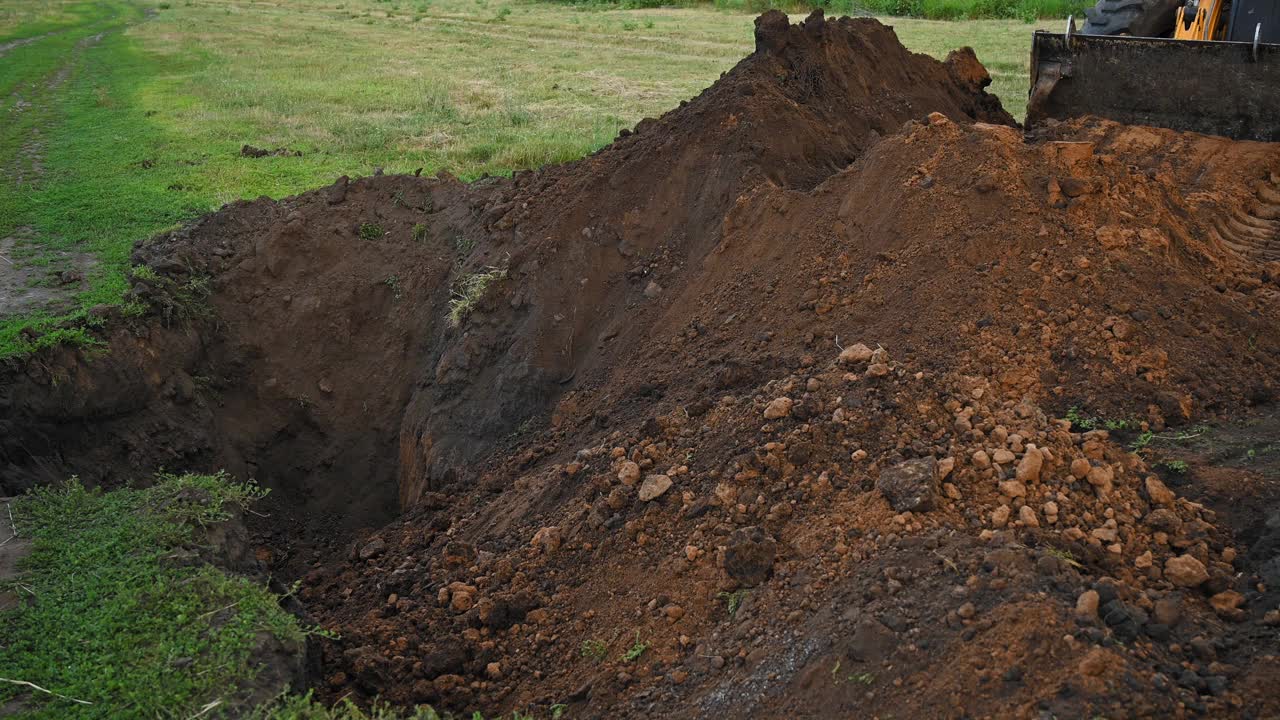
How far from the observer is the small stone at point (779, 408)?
455cm

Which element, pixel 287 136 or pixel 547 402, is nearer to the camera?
pixel 547 402

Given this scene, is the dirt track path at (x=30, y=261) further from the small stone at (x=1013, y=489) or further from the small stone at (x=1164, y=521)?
the small stone at (x=1164, y=521)

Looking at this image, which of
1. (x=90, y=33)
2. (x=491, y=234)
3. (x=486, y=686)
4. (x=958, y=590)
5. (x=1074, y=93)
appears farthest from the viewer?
(x=90, y=33)

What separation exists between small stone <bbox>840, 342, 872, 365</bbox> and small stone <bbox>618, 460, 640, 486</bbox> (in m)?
1.09

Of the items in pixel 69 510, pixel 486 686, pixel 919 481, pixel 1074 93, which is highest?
pixel 1074 93

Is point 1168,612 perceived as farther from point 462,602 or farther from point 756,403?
point 462,602

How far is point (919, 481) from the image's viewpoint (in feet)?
12.7

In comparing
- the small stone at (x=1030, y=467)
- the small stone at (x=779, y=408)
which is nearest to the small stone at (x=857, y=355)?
the small stone at (x=779, y=408)

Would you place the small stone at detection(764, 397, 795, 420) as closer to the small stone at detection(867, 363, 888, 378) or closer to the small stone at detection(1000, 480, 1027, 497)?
the small stone at detection(867, 363, 888, 378)

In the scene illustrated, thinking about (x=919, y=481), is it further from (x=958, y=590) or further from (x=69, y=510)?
(x=69, y=510)

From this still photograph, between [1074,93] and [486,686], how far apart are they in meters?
7.43

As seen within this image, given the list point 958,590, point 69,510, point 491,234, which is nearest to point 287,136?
point 491,234

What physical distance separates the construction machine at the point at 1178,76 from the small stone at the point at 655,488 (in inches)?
243

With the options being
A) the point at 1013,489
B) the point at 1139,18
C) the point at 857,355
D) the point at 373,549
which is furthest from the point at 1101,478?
the point at 1139,18
